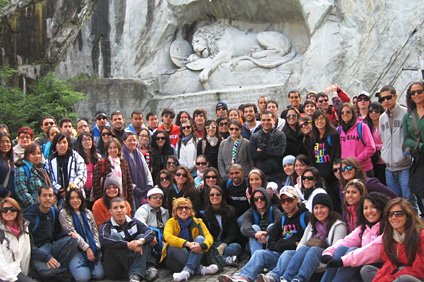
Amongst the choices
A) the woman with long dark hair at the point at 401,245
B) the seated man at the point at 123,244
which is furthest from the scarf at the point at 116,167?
the woman with long dark hair at the point at 401,245

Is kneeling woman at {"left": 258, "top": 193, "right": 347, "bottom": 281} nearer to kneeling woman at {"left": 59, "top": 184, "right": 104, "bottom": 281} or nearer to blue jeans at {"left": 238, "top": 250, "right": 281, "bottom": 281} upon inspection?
blue jeans at {"left": 238, "top": 250, "right": 281, "bottom": 281}

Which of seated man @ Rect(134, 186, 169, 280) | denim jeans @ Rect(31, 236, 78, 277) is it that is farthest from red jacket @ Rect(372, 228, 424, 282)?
denim jeans @ Rect(31, 236, 78, 277)

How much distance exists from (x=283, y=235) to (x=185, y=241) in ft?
3.86

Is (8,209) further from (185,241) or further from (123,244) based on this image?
(185,241)

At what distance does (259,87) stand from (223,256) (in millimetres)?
6370

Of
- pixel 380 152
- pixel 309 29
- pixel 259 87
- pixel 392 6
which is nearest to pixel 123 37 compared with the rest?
pixel 259 87

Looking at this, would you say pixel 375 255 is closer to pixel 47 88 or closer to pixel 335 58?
pixel 335 58

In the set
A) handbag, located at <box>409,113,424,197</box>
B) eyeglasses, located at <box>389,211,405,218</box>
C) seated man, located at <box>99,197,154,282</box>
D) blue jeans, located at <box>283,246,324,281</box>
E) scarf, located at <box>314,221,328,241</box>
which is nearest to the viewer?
eyeglasses, located at <box>389,211,405,218</box>

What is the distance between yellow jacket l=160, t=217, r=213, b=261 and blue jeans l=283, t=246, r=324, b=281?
117 centimetres

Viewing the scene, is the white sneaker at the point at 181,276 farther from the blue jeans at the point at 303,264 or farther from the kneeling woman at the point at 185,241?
the blue jeans at the point at 303,264

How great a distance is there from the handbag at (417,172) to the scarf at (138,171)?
356 cm

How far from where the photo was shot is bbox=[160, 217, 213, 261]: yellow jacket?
261 inches

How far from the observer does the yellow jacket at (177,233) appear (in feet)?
21.7

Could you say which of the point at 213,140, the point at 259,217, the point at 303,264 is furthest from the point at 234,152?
the point at 303,264
